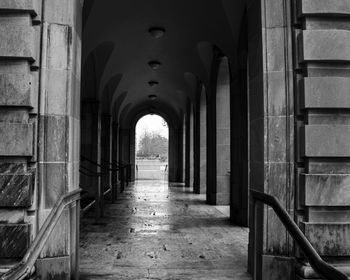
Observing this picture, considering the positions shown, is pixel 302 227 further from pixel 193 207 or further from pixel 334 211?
pixel 193 207

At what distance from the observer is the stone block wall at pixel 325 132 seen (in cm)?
393

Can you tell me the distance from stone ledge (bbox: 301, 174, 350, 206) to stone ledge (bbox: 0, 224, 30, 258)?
113 inches

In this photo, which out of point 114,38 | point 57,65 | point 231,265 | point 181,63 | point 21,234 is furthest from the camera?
point 181,63

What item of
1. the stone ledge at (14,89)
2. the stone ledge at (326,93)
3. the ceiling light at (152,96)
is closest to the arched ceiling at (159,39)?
the stone ledge at (326,93)

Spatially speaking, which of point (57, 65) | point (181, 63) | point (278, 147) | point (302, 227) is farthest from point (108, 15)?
point (302, 227)

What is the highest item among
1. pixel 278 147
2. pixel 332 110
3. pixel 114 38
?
pixel 114 38

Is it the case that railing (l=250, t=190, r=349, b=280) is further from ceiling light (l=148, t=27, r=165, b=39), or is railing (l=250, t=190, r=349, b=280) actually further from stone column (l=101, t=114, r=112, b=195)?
stone column (l=101, t=114, r=112, b=195)

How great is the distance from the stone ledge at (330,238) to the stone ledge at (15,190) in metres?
2.87

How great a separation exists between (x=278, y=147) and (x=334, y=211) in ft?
2.84

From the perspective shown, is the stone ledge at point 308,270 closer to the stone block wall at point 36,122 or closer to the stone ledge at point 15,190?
the stone block wall at point 36,122

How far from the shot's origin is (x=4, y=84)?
3859mm

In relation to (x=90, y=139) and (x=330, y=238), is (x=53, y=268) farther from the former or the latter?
(x=90, y=139)

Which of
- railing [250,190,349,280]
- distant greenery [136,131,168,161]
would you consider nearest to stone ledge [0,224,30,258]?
railing [250,190,349,280]

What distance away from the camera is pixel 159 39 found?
38.9ft
